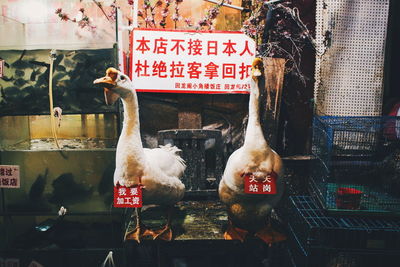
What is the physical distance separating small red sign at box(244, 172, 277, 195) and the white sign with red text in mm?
1441

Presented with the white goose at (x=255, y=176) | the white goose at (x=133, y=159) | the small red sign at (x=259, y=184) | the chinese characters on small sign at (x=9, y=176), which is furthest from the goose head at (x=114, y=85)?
the chinese characters on small sign at (x=9, y=176)

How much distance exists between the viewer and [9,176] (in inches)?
123

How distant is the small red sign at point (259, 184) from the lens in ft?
8.50

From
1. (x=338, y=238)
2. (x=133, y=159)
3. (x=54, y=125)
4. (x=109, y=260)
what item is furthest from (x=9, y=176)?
(x=338, y=238)

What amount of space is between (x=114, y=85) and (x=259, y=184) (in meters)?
1.55

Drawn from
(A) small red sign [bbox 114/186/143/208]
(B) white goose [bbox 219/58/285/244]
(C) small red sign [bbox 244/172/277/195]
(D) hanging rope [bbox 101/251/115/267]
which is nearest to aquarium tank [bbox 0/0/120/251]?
(D) hanging rope [bbox 101/251/115/267]

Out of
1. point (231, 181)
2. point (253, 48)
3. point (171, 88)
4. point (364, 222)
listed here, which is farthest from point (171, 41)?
point (364, 222)

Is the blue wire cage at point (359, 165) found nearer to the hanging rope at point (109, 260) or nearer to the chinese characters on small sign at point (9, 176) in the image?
the hanging rope at point (109, 260)

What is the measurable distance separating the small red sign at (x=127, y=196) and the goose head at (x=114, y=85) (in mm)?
802

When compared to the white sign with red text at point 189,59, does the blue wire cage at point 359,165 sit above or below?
below

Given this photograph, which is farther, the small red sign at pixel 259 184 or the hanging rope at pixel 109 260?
the hanging rope at pixel 109 260

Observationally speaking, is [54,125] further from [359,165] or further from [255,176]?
[359,165]

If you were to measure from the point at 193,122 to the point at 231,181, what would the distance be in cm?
142

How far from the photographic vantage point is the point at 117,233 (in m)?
3.42
